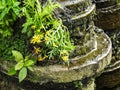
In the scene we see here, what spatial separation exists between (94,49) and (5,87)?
745 mm

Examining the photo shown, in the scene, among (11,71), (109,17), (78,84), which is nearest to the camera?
(11,71)

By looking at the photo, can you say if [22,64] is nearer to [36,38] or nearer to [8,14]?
[36,38]

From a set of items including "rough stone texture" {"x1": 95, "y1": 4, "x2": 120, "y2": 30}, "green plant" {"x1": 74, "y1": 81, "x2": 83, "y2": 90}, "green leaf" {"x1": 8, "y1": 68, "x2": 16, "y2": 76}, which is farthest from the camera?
"rough stone texture" {"x1": 95, "y1": 4, "x2": 120, "y2": 30}

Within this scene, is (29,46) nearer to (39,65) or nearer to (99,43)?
(39,65)

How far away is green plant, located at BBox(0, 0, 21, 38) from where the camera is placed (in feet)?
6.15

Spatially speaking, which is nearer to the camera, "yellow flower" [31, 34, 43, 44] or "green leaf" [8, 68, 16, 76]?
"yellow flower" [31, 34, 43, 44]

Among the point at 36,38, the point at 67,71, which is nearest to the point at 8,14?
the point at 36,38

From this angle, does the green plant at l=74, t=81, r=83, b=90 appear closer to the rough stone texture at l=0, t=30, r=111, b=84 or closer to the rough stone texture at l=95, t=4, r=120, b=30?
the rough stone texture at l=0, t=30, r=111, b=84

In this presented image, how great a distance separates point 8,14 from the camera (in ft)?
6.33

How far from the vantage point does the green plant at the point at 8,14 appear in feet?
6.15

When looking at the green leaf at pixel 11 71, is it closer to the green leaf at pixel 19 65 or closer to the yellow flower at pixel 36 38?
the green leaf at pixel 19 65

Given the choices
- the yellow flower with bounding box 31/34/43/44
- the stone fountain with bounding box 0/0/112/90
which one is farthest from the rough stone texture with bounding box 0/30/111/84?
the yellow flower with bounding box 31/34/43/44

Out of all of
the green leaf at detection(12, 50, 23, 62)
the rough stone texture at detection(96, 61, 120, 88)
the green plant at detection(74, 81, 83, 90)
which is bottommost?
the rough stone texture at detection(96, 61, 120, 88)

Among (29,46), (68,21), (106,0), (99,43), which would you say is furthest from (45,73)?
(106,0)
